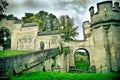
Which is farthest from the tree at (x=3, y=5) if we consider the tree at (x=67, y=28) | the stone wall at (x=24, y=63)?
the tree at (x=67, y=28)

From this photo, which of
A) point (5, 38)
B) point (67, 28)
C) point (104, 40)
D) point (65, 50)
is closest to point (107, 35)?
point (104, 40)

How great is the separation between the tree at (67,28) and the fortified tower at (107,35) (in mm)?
19411

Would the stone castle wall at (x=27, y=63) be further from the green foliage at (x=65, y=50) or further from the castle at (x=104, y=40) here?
the castle at (x=104, y=40)

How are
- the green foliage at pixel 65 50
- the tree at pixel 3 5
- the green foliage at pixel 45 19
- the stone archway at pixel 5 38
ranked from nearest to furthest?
the tree at pixel 3 5, the green foliage at pixel 65 50, the stone archway at pixel 5 38, the green foliage at pixel 45 19

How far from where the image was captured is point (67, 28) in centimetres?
5178

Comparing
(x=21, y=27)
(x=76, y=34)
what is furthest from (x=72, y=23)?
(x=21, y=27)

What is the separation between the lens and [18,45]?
4222 centimetres

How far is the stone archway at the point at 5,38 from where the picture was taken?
4424cm

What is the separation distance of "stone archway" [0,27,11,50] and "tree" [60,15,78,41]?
535 inches

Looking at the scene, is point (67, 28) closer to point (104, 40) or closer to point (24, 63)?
point (104, 40)

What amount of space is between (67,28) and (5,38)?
16.0 meters

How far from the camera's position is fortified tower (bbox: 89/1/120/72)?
28.7m

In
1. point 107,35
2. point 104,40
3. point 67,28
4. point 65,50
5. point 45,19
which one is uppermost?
point 45,19

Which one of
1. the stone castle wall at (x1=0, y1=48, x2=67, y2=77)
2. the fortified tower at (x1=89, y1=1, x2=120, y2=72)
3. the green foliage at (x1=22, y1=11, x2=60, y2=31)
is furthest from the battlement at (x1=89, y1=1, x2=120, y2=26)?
the green foliage at (x1=22, y1=11, x2=60, y2=31)
